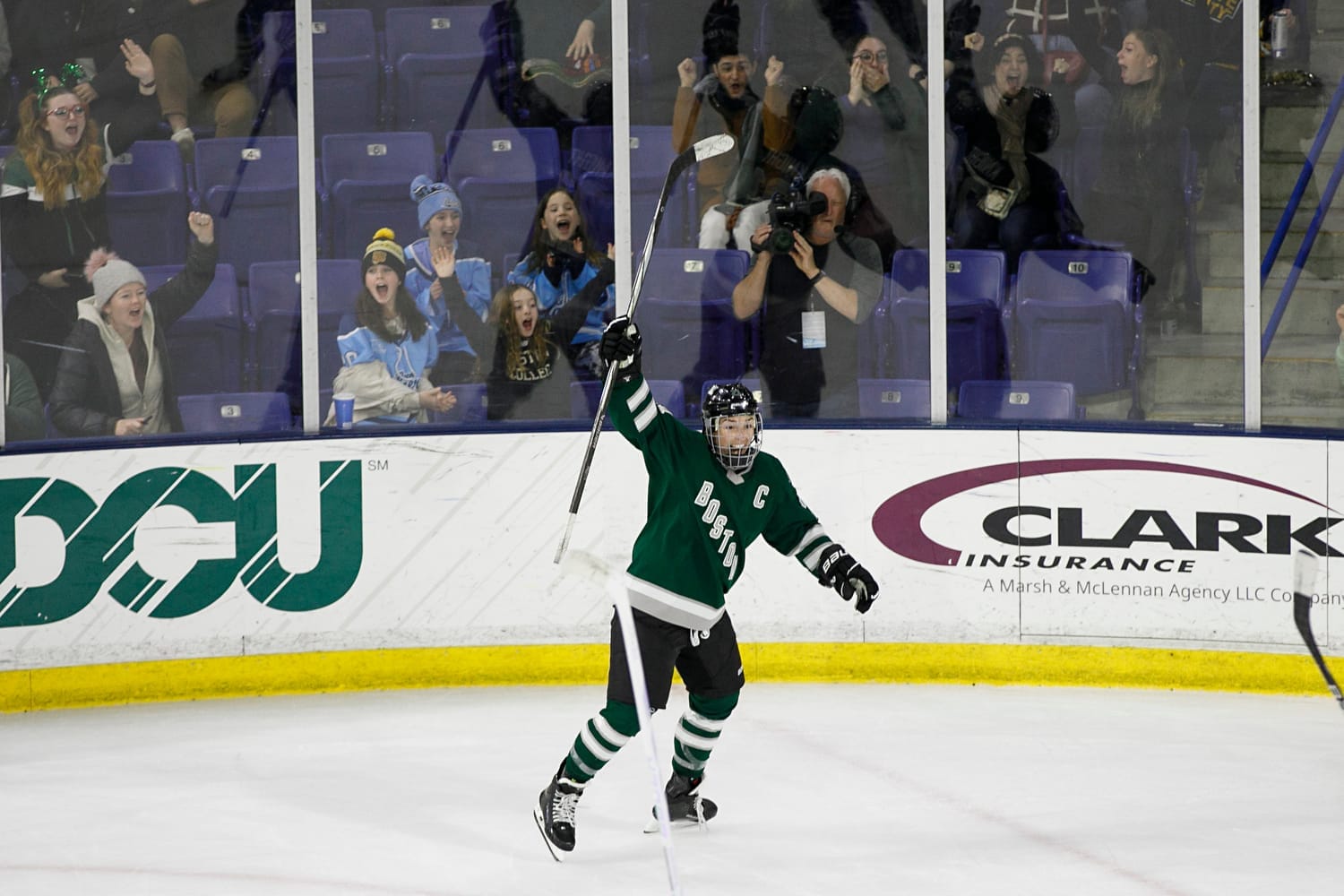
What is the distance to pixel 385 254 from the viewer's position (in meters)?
6.07

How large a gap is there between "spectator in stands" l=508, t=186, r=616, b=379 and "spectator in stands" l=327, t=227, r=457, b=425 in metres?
0.39

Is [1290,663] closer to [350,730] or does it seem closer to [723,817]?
[723,817]

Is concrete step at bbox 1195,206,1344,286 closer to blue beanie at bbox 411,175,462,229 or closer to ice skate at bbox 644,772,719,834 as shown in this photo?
blue beanie at bbox 411,175,462,229

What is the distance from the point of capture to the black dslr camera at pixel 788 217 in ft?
20.2

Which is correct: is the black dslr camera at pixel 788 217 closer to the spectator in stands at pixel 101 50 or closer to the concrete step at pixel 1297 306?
the concrete step at pixel 1297 306

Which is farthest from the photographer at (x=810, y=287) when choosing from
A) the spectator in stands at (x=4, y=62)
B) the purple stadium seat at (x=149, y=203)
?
the spectator in stands at (x=4, y=62)

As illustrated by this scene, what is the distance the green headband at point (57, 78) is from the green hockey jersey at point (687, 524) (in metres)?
2.89

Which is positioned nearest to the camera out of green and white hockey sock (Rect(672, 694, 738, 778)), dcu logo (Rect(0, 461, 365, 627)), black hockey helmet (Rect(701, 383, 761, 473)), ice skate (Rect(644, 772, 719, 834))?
black hockey helmet (Rect(701, 383, 761, 473))

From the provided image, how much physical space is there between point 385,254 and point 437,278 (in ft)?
0.66

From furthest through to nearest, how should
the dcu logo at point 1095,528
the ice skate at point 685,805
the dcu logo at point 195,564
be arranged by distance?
the dcu logo at point 1095,528
the dcu logo at point 195,564
the ice skate at point 685,805

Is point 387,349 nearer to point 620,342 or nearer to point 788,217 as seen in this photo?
point 788,217

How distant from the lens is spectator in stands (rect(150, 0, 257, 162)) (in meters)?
5.95

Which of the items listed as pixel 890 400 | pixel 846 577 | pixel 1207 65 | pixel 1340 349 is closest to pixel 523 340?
pixel 890 400

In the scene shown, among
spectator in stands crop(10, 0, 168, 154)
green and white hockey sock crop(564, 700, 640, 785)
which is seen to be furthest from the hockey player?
spectator in stands crop(10, 0, 168, 154)
